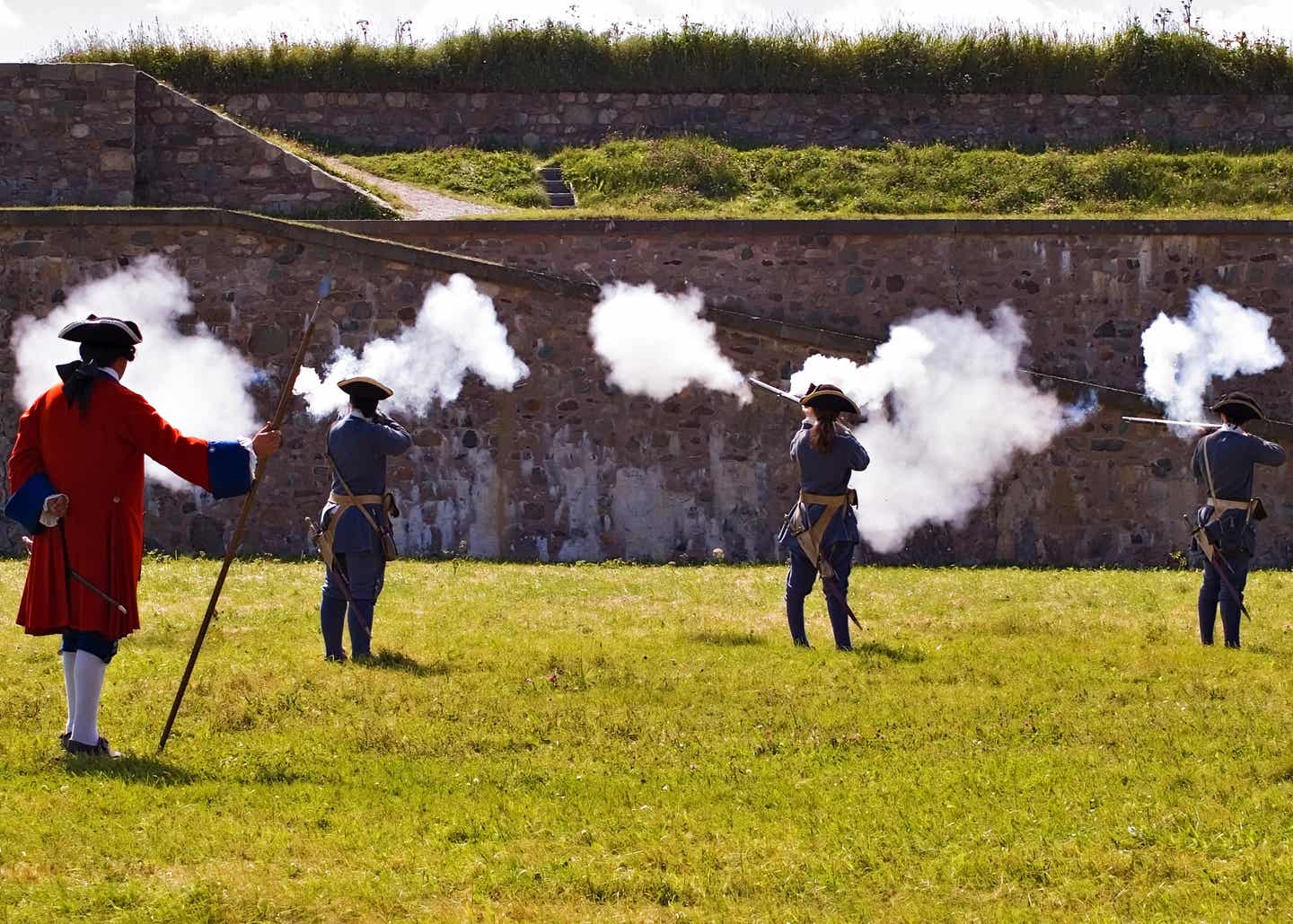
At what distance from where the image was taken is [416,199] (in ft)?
67.4

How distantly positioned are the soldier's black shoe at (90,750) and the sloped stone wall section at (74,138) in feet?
43.4

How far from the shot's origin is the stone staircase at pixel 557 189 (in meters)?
21.0

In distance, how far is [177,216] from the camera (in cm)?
1777

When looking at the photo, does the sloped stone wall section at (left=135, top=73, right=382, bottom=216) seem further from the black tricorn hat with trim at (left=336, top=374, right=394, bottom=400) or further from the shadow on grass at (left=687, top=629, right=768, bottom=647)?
the shadow on grass at (left=687, top=629, right=768, bottom=647)

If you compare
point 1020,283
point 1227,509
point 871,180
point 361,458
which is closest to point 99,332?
point 361,458

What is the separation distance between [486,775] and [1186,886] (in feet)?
9.55

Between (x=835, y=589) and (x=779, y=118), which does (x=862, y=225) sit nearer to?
(x=779, y=118)

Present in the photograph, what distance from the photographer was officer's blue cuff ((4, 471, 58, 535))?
25.0 feet

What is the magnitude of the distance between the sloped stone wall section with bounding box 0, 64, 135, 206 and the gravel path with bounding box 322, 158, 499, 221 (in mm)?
2393

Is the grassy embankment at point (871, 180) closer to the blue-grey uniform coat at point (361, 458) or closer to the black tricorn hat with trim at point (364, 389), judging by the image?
the black tricorn hat with trim at point (364, 389)

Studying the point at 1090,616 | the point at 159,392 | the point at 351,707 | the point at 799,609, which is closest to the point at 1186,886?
the point at 351,707

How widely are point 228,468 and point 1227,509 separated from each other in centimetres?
680

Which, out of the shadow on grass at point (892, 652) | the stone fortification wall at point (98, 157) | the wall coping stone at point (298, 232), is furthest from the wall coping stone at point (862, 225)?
the shadow on grass at point (892, 652)

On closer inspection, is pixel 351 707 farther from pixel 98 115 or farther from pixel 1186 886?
pixel 98 115
